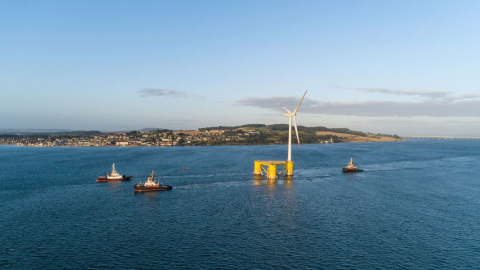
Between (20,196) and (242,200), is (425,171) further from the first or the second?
(20,196)

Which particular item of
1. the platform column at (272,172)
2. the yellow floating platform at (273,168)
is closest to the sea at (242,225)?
the platform column at (272,172)

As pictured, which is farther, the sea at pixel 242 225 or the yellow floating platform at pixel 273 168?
the yellow floating platform at pixel 273 168

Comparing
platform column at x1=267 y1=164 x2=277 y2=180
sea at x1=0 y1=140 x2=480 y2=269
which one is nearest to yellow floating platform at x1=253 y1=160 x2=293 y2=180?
platform column at x1=267 y1=164 x2=277 y2=180

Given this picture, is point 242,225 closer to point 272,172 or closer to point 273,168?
point 272,172

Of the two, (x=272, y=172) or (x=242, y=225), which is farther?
(x=272, y=172)

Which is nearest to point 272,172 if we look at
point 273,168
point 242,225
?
point 273,168

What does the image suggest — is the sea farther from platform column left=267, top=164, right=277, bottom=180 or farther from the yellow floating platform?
the yellow floating platform

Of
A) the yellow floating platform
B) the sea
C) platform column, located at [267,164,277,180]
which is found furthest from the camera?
the yellow floating platform

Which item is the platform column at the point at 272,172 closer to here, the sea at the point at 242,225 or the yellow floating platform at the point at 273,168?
the yellow floating platform at the point at 273,168

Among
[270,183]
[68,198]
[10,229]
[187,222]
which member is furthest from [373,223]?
[68,198]
